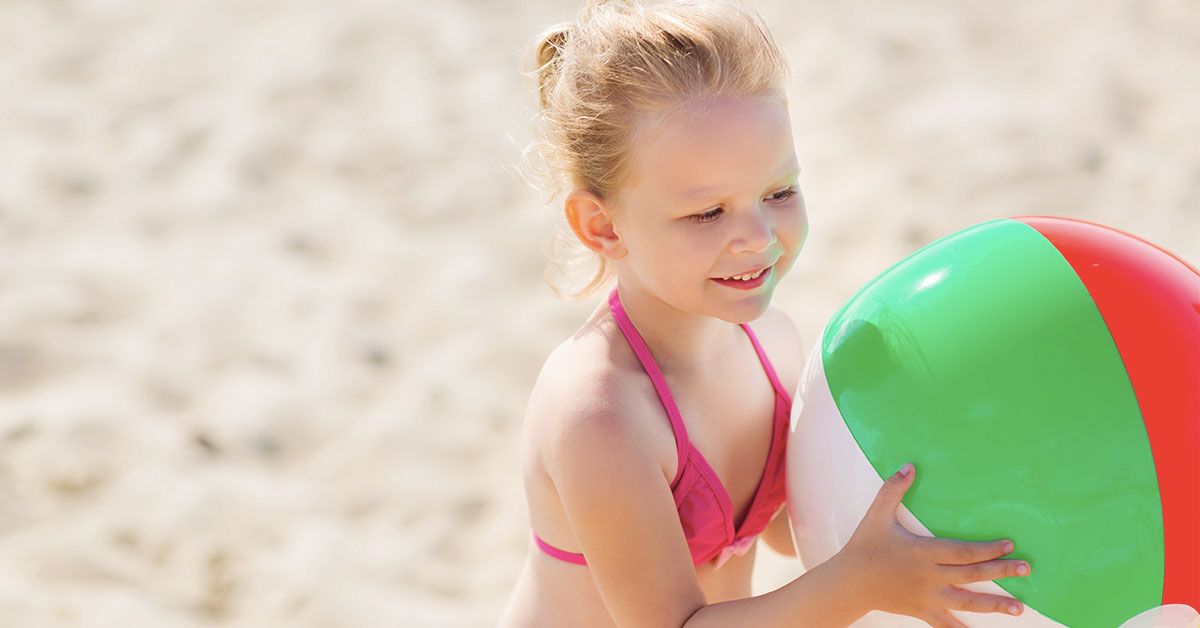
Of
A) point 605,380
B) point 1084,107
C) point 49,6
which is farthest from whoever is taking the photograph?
point 49,6

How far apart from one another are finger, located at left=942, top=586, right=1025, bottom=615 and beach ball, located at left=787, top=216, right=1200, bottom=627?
1 cm

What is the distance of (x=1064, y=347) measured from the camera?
180cm

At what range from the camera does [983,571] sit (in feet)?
5.86

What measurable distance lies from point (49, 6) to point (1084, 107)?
13.9 feet

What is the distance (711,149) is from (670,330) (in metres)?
0.38

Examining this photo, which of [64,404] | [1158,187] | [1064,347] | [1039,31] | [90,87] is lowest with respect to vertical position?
[1064,347]

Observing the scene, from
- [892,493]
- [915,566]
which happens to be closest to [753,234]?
[892,493]

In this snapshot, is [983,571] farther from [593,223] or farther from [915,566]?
[593,223]

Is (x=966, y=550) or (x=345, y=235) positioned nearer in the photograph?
(x=966, y=550)

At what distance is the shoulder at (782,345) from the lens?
2.40m

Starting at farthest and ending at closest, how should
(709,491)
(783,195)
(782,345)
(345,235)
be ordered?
(345,235), (782,345), (709,491), (783,195)

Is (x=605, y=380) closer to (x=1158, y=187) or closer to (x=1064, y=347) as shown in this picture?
(x=1064, y=347)

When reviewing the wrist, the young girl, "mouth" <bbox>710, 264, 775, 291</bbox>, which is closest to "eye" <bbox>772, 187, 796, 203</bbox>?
the young girl

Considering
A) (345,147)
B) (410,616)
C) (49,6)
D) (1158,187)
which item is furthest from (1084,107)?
(49,6)
